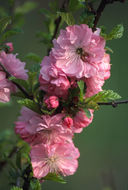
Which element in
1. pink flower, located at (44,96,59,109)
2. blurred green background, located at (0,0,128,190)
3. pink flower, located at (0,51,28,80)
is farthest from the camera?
blurred green background, located at (0,0,128,190)

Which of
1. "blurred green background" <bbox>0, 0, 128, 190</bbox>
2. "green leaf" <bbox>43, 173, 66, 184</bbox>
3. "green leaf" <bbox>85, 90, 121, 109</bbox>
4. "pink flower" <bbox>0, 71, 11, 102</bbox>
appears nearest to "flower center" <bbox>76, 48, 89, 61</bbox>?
"green leaf" <bbox>85, 90, 121, 109</bbox>

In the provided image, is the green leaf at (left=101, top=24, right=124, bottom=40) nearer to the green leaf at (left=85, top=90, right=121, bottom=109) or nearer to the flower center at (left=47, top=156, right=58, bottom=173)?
the green leaf at (left=85, top=90, right=121, bottom=109)

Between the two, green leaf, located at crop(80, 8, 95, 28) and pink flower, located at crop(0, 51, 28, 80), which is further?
pink flower, located at crop(0, 51, 28, 80)

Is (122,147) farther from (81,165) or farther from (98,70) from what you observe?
(98,70)

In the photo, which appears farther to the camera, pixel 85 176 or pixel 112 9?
pixel 112 9

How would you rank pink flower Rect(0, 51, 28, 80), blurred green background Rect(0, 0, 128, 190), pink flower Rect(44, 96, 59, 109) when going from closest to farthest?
pink flower Rect(44, 96, 59, 109) < pink flower Rect(0, 51, 28, 80) < blurred green background Rect(0, 0, 128, 190)

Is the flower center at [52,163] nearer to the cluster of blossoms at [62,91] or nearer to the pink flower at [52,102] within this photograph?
the cluster of blossoms at [62,91]

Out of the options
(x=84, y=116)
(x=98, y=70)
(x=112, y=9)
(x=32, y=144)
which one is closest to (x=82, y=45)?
(x=98, y=70)
